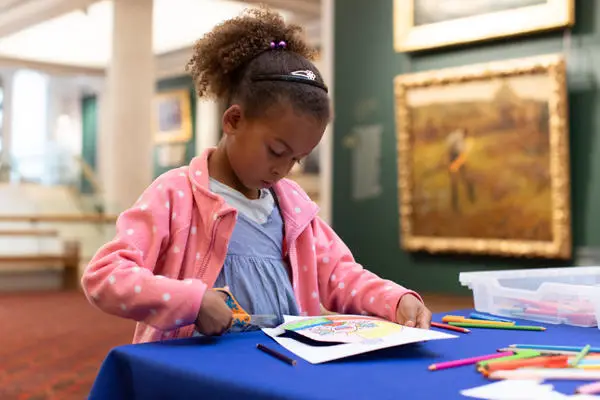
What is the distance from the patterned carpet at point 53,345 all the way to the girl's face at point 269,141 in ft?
7.11

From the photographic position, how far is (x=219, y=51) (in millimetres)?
1279

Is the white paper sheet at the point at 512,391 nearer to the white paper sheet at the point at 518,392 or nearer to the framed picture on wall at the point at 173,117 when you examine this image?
the white paper sheet at the point at 518,392

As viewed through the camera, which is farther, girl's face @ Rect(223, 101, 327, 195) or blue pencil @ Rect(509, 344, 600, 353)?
girl's face @ Rect(223, 101, 327, 195)

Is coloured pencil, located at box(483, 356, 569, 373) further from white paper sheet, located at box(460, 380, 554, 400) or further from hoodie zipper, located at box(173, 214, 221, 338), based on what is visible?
hoodie zipper, located at box(173, 214, 221, 338)

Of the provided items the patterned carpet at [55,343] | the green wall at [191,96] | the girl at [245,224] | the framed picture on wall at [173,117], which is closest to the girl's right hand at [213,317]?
the girl at [245,224]

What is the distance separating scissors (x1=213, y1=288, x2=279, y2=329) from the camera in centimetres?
100

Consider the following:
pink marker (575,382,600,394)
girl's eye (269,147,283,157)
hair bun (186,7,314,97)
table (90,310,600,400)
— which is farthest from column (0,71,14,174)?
pink marker (575,382,600,394)

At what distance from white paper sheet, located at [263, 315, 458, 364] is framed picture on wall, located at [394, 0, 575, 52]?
7.17 feet

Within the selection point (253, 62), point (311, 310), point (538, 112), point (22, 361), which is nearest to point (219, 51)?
point (253, 62)

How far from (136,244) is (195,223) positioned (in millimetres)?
128

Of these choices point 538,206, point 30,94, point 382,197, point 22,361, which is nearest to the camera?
point 538,206

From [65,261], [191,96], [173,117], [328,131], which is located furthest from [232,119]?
[173,117]

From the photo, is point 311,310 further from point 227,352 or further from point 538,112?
point 538,112

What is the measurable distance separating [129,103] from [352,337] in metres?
6.95
